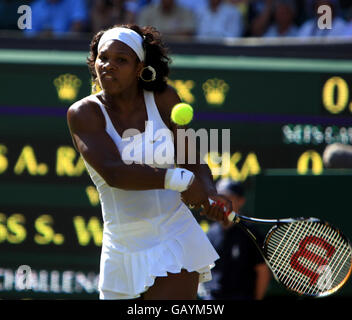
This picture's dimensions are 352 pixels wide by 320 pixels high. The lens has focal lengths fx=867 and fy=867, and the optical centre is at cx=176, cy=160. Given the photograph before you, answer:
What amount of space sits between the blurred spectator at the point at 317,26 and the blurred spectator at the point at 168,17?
1000mm

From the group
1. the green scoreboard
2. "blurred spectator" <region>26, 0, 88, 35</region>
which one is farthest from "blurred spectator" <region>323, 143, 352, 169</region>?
"blurred spectator" <region>26, 0, 88, 35</region>

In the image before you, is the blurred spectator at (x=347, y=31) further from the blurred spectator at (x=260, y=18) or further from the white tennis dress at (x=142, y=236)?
the white tennis dress at (x=142, y=236)

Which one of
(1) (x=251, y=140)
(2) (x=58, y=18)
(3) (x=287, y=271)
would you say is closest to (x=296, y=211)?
(1) (x=251, y=140)

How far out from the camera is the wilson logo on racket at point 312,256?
411 centimetres

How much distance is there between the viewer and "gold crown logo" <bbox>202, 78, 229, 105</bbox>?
6773mm

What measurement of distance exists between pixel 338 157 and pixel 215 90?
1118mm

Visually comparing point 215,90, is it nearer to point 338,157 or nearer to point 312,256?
point 338,157

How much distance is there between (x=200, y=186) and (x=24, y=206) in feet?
11.3

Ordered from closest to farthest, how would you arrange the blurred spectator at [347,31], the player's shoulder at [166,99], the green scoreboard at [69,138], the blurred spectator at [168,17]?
the player's shoulder at [166,99] < the green scoreboard at [69,138] < the blurred spectator at [347,31] < the blurred spectator at [168,17]

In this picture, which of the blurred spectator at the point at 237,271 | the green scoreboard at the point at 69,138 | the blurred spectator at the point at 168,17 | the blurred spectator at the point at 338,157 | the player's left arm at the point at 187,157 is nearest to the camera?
the player's left arm at the point at 187,157

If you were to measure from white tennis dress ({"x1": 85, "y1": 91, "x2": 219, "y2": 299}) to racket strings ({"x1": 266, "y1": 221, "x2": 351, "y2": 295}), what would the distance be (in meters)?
0.46

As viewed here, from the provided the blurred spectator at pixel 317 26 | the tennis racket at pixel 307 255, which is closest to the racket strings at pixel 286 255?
the tennis racket at pixel 307 255

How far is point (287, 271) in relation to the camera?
4074 millimetres

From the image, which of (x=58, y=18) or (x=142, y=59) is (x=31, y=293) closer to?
(x=58, y=18)
